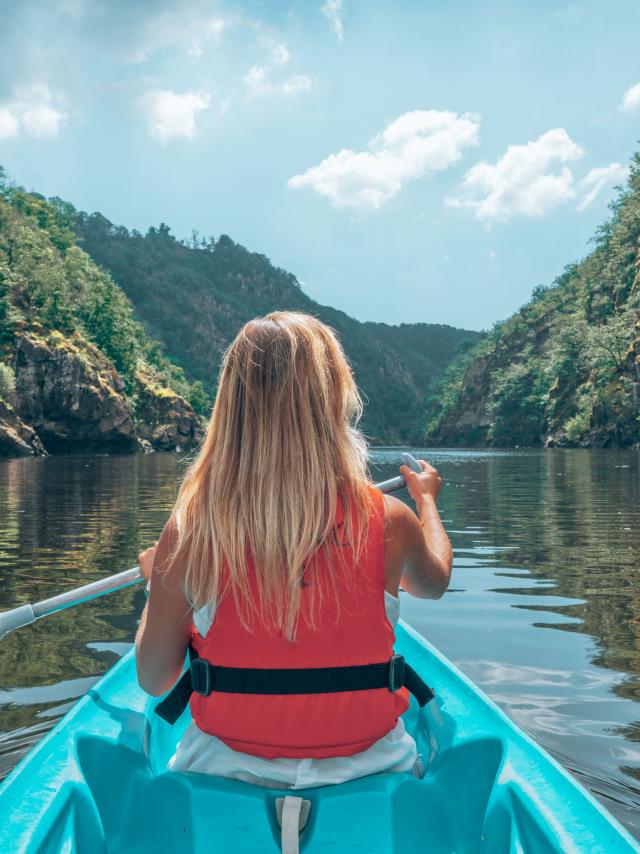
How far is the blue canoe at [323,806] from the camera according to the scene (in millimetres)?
1878

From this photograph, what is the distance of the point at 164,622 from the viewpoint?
77.4 inches

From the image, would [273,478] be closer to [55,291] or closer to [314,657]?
[314,657]

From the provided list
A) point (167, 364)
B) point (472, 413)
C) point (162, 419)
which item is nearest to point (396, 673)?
point (162, 419)

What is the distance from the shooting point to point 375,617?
6.38 feet

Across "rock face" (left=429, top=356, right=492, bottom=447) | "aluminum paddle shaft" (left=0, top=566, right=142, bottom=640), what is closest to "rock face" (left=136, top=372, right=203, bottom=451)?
"rock face" (left=429, top=356, right=492, bottom=447)

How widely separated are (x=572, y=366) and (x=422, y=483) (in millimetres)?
61749

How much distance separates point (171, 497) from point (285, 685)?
14.6 meters

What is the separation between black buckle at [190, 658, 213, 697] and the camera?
192 centimetres

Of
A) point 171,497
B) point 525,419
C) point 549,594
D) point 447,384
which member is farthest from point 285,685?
point 447,384

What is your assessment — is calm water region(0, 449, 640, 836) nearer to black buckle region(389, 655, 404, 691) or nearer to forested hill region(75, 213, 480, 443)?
black buckle region(389, 655, 404, 691)

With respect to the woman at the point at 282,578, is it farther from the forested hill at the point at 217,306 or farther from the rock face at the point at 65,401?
the forested hill at the point at 217,306

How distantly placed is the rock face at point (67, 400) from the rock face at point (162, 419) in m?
9.79

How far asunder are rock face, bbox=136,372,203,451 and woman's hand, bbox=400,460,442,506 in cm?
5822

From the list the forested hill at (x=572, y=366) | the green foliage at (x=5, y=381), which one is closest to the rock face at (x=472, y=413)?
the forested hill at (x=572, y=366)
